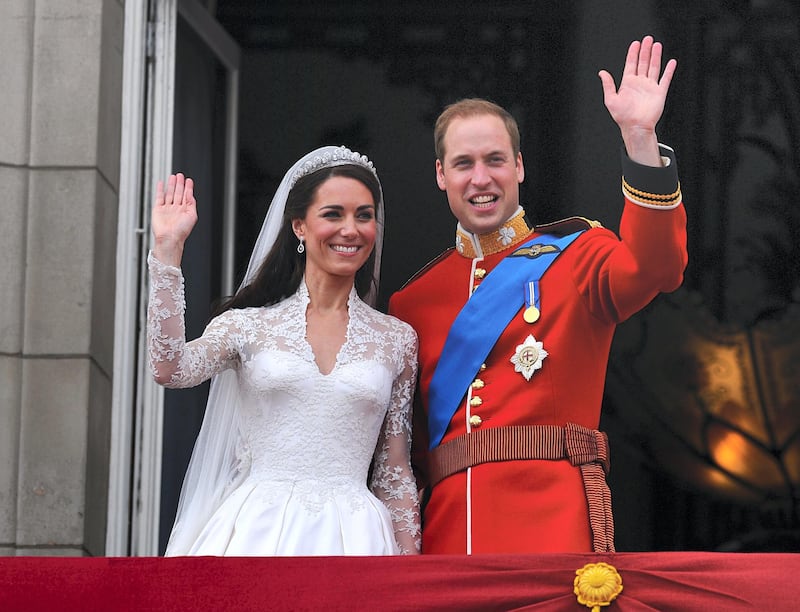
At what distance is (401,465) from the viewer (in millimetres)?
4672

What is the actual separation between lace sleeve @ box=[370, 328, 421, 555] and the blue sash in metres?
0.07

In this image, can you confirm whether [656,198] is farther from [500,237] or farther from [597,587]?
[597,587]

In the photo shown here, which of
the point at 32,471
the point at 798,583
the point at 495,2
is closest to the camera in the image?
the point at 798,583

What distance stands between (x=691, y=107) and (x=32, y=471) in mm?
3165

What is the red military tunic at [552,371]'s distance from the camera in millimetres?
4352

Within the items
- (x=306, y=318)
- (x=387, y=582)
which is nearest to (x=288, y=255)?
(x=306, y=318)

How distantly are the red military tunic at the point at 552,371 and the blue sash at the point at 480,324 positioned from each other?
2 cm

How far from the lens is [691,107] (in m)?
6.99

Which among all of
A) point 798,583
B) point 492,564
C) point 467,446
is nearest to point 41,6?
point 467,446

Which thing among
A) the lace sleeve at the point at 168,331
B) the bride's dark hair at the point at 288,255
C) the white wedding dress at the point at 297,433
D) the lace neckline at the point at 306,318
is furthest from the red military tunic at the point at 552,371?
the lace sleeve at the point at 168,331

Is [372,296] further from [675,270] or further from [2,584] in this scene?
[2,584]

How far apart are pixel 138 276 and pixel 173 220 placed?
3.70 ft

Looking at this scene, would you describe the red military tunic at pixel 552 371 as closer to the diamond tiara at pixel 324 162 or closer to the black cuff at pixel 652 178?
the black cuff at pixel 652 178

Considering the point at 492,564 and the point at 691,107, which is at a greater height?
the point at 691,107
